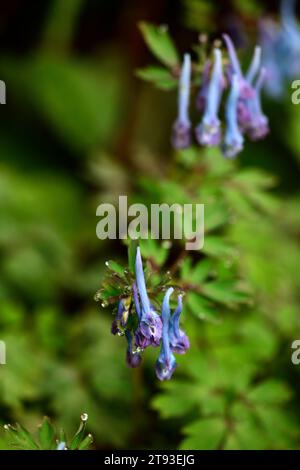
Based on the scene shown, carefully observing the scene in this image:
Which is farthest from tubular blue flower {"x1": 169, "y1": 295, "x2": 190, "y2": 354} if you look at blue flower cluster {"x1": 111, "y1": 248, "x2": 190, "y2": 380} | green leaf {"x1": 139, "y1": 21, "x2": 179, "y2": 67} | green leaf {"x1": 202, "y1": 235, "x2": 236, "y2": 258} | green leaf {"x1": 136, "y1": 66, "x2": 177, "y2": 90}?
green leaf {"x1": 139, "y1": 21, "x2": 179, "y2": 67}

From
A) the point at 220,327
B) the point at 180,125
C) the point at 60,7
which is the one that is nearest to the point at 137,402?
the point at 220,327

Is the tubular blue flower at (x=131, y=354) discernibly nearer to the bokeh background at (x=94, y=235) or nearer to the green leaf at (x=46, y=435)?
the green leaf at (x=46, y=435)

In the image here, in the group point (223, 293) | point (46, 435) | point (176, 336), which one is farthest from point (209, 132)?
point (46, 435)

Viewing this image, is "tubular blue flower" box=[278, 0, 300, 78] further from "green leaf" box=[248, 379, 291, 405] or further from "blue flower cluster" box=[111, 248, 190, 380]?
"blue flower cluster" box=[111, 248, 190, 380]

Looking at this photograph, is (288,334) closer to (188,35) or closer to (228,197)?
(228,197)

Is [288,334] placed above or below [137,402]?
above

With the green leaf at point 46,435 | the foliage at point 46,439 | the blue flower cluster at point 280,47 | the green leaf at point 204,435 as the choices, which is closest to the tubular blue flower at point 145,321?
the foliage at point 46,439
